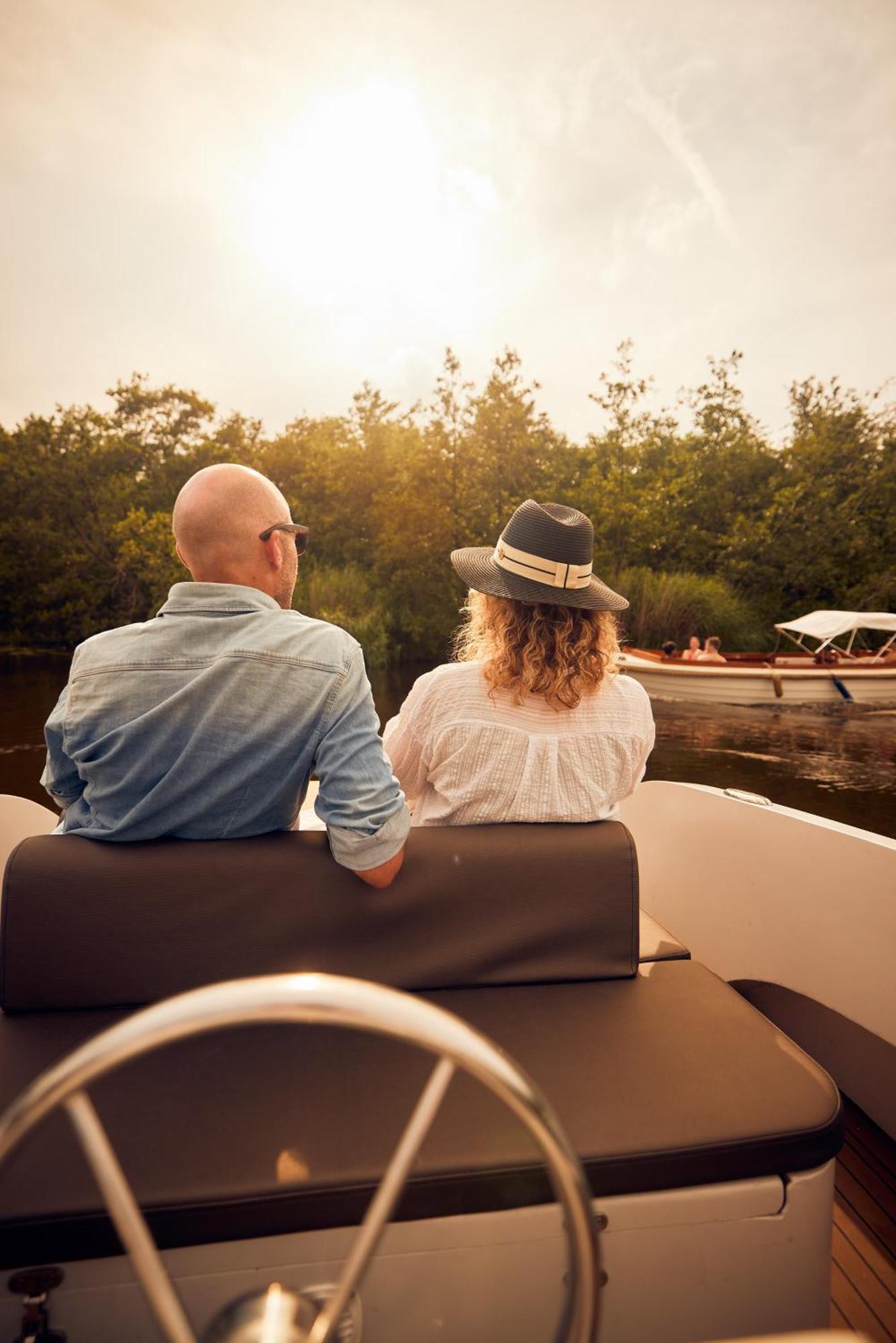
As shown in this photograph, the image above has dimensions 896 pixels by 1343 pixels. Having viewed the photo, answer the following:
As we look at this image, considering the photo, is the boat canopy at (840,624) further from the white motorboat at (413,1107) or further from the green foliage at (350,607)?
the white motorboat at (413,1107)

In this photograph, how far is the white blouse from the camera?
59.1 inches

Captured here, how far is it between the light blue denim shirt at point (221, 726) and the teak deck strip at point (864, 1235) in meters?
1.24

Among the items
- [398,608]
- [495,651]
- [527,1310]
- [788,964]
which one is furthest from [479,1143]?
[398,608]

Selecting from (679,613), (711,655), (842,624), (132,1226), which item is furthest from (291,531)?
(679,613)

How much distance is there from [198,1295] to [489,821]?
0.91m

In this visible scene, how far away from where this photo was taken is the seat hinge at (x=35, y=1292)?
0.94 meters

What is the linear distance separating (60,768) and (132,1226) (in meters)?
1.13

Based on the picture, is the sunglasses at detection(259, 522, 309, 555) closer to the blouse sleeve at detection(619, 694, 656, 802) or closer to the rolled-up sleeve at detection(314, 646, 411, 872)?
the rolled-up sleeve at detection(314, 646, 411, 872)

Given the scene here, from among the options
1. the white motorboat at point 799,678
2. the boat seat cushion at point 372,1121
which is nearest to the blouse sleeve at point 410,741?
the boat seat cushion at point 372,1121

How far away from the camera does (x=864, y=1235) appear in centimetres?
147

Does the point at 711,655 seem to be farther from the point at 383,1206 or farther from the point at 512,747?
the point at 383,1206

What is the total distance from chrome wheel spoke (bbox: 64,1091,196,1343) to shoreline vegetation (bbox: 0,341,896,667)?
1588 cm

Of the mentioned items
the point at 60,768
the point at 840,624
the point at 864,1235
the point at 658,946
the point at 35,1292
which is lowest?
the point at 864,1235

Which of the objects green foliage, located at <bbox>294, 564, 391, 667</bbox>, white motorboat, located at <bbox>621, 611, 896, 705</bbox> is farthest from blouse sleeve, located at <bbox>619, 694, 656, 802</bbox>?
green foliage, located at <bbox>294, 564, 391, 667</bbox>
